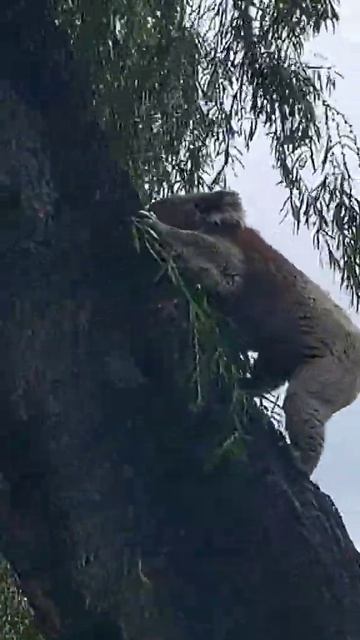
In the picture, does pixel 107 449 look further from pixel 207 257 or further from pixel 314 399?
pixel 314 399

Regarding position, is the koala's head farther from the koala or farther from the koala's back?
the koala's back

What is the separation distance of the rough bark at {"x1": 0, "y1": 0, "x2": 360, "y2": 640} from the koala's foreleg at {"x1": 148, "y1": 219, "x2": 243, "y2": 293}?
0.95 meters

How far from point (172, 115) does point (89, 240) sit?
1974 mm

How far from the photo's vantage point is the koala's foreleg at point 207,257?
433 cm

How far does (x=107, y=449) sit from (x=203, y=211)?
207cm

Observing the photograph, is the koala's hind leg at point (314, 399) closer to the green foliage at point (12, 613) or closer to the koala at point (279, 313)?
the koala at point (279, 313)

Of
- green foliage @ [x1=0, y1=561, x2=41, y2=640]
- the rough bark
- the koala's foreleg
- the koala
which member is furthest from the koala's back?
the rough bark

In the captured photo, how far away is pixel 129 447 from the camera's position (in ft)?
9.91

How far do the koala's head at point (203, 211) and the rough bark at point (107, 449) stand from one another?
1.49 m

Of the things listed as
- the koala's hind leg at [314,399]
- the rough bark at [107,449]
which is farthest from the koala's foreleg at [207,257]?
the rough bark at [107,449]

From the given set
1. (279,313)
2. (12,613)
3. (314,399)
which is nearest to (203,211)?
(279,313)

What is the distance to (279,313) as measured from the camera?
4.99 metres

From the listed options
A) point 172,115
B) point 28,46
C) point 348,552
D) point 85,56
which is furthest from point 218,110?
point 348,552

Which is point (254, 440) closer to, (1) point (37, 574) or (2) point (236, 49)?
(1) point (37, 574)
